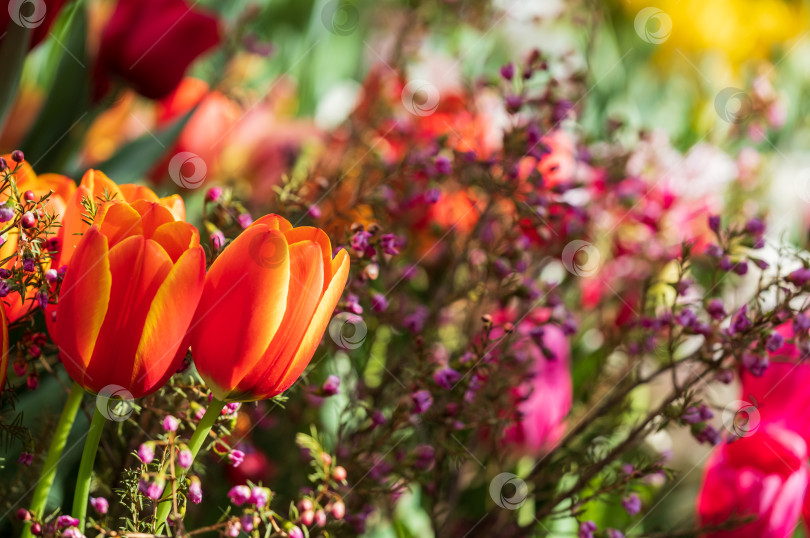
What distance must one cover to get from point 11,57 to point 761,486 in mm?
550

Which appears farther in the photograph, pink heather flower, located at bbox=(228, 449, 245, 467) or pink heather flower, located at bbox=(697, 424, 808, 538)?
pink heather flower, located at bbox=(697, 424, 808, 538)

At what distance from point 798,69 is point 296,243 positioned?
1763 mm

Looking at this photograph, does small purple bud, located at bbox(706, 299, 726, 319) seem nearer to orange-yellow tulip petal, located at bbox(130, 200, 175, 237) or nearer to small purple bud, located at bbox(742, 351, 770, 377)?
small purple bud, located at bbox(742, 351, 770, 377)

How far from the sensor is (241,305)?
279 mm

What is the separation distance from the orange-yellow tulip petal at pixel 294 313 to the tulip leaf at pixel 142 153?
0.44 metres

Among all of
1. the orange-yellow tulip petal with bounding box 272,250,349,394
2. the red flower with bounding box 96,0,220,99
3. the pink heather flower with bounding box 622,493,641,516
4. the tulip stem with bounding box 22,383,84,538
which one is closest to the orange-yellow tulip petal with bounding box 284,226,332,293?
the orange-yellow tulip petal with bounding box 272,250,349,394

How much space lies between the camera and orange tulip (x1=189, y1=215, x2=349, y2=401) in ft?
0.91

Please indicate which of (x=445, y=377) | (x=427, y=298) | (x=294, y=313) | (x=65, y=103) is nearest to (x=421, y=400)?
(x=445, y=377)

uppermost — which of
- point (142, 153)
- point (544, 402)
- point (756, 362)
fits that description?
point (756, 362)

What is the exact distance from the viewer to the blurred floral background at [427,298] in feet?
1.15

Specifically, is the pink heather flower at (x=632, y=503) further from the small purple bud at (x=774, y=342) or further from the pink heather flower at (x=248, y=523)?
the pink heather flower at (x=248, y=523)

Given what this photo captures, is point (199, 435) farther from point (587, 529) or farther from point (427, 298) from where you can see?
point (427, 298)

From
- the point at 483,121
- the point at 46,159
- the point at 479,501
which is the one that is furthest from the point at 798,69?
the point at 46,159

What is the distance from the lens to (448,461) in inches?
18.8
